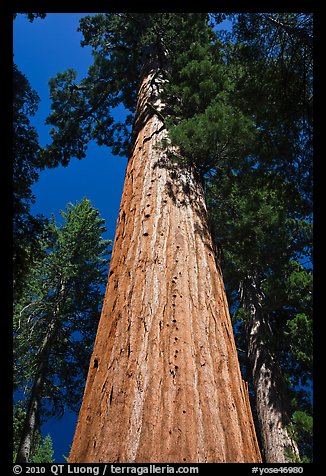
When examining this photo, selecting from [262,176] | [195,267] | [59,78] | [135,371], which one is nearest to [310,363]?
[262,176]

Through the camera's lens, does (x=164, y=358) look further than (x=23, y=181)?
No

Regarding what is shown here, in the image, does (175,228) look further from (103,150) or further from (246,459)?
(103,150)

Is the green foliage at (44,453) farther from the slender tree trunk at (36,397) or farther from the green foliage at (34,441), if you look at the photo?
the slender tree trunk at (36,397)

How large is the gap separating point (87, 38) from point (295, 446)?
35.0ft

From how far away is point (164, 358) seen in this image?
1788 millimetres

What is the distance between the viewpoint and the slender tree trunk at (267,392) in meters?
6.49

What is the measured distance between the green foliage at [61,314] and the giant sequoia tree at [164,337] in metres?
→ 7.94

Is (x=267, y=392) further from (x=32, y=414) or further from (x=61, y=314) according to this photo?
(x=61, y=314)

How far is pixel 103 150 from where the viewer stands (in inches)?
2931

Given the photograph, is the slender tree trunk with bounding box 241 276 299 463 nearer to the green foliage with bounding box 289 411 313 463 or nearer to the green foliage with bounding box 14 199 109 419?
the green foliage with bounding box 289 411 313 463

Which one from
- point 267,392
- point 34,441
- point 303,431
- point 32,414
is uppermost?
point 267,392

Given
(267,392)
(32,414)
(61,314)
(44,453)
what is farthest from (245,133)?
(44,453)

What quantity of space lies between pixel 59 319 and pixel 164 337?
10245mm

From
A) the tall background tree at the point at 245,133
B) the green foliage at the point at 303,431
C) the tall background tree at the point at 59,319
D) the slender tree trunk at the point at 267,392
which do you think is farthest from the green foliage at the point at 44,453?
the green foliage at the point at 303,431
